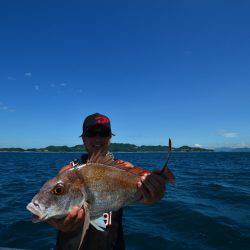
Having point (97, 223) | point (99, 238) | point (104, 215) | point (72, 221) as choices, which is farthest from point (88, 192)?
point (99, 238)

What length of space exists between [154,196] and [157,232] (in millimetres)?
8877

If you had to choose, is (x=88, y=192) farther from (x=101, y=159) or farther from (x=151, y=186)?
(x=151, y=186)

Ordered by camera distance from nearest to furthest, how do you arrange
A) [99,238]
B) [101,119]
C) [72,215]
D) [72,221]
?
1. [72,215]
2. [72,221]
3. [99,238]
4. [101,119]

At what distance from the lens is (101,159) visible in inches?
169

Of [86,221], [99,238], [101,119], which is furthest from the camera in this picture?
[101,119]

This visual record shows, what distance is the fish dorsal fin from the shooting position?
4.21 meters

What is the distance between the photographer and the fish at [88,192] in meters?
3.74

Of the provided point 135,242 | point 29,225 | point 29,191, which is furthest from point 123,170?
point 29,191

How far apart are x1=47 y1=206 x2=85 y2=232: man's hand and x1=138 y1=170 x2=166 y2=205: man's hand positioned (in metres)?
0.91

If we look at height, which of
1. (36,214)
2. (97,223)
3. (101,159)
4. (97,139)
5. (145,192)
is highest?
(97,139)

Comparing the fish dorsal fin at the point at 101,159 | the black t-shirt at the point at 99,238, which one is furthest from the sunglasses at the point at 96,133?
the black t-shirt at the point at 99,238

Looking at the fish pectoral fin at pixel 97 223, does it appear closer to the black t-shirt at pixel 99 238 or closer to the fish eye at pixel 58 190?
the black t-shirt at pixel 99 238

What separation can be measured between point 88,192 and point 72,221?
46cm

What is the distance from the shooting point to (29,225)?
13.3 m
